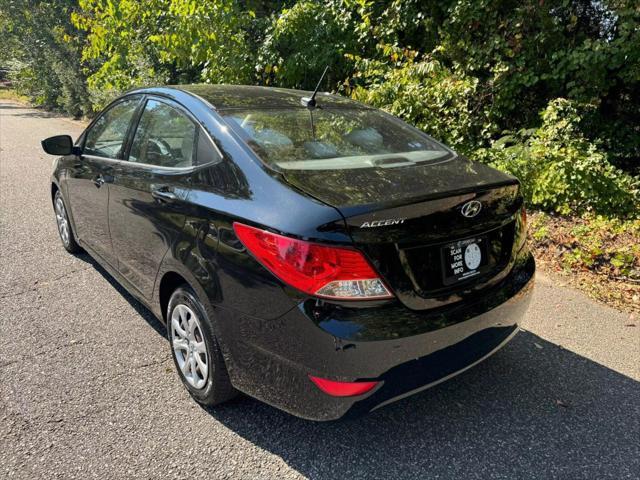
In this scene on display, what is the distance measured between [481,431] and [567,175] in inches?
143

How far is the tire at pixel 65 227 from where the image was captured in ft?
14.6

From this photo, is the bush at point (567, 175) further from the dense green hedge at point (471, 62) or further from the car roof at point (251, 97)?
the car roof at point (251, 97)

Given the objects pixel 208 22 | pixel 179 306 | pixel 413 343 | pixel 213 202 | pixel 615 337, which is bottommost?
pixel 615 337

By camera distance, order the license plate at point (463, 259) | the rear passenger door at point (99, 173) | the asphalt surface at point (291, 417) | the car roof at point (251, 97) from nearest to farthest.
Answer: the license plate at point (463, 259), the asphalt surface at point (291, 417), the car roof at point (251, 97), the rear passenger door at point (99, 173)

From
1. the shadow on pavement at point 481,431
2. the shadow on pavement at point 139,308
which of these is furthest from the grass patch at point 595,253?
the shadow on pavement at point 139,308

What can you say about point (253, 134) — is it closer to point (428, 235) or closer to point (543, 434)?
point (428, 235)

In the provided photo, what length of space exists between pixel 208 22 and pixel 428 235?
6.96 m

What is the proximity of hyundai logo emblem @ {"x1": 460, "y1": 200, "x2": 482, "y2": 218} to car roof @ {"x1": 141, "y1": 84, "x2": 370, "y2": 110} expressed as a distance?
134 cm

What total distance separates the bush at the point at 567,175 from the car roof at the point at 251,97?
2.80m

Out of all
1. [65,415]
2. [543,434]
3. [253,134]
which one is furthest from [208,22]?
[543,434]

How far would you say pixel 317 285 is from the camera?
188 centimetres

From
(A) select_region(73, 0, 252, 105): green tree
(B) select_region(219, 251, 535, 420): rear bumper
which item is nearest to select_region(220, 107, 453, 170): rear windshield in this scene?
(B) select_region(219, 251, 535, 420): rear bumper

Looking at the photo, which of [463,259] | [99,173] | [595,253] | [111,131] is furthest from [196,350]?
[595,253]

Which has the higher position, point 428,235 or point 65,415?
point 428,235
